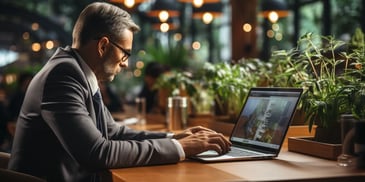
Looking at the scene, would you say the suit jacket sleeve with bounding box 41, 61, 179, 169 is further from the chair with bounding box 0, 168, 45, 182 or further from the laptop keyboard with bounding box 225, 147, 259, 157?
the laptop keyboard with bounding box 225, 147, 259, 157

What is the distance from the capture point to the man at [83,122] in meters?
2.38

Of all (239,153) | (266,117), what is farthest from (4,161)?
(266,117)

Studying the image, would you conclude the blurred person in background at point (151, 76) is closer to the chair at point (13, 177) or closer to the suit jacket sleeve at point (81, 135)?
the suit jacket sleeve at point (81, 135)

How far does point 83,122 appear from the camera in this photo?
2387 mm

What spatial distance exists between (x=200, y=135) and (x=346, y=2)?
7.23 metres

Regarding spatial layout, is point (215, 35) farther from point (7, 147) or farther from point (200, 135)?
point (200, 135)

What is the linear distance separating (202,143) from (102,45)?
58 cm

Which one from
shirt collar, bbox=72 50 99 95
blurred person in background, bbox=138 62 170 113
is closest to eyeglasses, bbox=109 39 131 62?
shirt collar, bbox=72 50 99 95

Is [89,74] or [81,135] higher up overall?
[89,74]

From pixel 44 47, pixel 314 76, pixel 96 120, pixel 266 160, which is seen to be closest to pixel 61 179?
pixel 96 120

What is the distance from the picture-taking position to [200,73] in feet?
15.6

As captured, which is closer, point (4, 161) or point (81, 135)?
point (81, 135)

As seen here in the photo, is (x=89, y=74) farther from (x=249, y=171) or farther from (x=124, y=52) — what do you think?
(x=249, y=171)

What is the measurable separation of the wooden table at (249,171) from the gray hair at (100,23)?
1.98ft
